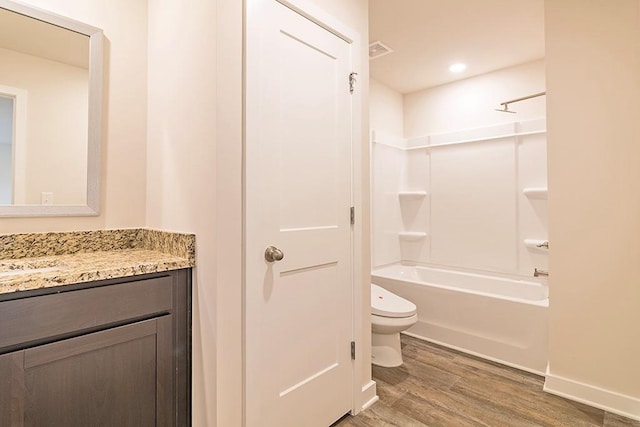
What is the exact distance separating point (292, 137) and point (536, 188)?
8.38ft

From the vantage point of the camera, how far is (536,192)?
2.91 m

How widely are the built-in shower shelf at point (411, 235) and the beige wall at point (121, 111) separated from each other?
2.83m

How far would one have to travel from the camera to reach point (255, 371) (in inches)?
52.0

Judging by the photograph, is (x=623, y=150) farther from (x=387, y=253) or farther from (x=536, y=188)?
(x=387, y=253)

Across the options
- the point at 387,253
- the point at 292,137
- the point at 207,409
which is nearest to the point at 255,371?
the point at 207,409

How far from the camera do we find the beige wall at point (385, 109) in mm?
3479

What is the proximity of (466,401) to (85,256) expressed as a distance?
2.17m

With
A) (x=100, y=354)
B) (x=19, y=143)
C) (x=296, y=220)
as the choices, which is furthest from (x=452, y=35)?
(x=100, y=354)

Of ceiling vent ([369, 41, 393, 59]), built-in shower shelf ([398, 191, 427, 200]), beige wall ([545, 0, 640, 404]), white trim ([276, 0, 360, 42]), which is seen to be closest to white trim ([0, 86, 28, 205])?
white trim ([276, 0, 360, 42])

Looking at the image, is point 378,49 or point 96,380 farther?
point 378,49

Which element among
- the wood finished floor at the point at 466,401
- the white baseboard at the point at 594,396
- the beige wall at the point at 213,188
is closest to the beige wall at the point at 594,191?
the white baseboard at the point at 594,396

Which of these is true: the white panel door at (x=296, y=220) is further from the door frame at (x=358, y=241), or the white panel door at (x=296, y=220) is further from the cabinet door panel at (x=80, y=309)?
the cabinet door panel at (x=80, y=309)

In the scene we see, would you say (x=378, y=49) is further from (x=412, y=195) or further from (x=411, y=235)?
(x=411, y=235)

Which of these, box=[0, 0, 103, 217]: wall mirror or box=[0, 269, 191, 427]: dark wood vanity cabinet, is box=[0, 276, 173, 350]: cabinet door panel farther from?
box=[0, 0, 103, 217]: wall mirror
